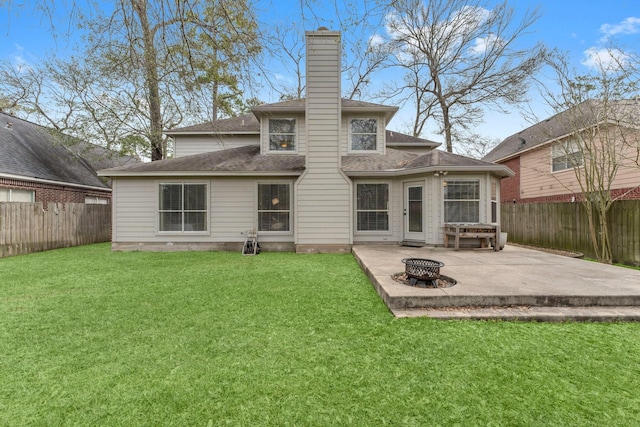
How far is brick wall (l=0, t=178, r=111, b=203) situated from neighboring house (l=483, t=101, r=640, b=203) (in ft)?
58.6

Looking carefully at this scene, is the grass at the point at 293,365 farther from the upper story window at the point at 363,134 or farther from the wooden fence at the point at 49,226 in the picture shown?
the upper story window at the point at 363,134

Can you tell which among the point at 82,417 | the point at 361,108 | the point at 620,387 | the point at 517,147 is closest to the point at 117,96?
the point at 361,108

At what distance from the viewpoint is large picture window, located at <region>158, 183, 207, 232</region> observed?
9.23 m

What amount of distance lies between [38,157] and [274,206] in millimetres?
11189

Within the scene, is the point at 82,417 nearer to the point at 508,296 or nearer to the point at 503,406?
the point at 503,406

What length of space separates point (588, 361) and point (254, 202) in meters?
8.32

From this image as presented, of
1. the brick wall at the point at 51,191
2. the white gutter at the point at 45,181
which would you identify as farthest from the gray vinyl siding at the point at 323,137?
the brick wall at the point at 51,191

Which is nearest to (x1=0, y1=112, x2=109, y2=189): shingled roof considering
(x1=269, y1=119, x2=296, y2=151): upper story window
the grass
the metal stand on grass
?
the metal stand on grass

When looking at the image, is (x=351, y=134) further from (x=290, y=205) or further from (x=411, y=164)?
(x=290, y=205)

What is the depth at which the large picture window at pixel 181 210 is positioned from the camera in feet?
30.3

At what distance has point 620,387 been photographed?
7.16 ft

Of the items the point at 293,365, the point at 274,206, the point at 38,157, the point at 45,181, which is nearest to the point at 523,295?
the point at 293,365

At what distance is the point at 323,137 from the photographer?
849 cm

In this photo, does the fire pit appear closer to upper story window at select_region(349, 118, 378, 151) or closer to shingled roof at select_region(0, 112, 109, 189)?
upper story window at select_region(349, 118, 378, 151)
